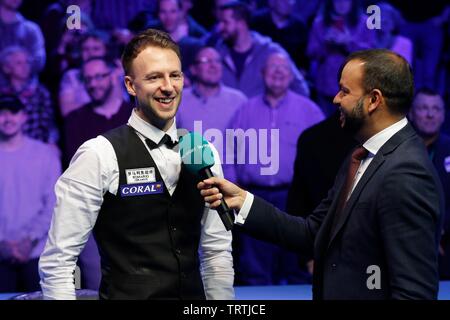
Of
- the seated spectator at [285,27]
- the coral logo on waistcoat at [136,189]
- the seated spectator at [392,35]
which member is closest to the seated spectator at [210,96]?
the seated spectator at [285,27]

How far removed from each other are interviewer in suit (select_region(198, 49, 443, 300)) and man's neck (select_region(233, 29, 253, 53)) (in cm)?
267

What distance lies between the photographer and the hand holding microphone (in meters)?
2.05

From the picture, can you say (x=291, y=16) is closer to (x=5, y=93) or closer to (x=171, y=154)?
(x=5, y=93)

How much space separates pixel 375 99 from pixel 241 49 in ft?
9.21

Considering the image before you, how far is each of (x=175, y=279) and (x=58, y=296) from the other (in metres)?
0.34

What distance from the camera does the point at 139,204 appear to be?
2121mm

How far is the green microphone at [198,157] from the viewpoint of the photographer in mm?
2072

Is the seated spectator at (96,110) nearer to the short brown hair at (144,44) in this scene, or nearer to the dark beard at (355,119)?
the short brown hair at (144,44)

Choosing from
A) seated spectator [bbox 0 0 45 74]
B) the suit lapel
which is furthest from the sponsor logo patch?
seated spectator [bbox 0 0 45 74]

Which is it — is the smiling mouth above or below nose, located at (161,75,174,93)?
below

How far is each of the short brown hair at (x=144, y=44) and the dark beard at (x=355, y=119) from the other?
0.58 m

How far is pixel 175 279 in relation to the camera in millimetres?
2152

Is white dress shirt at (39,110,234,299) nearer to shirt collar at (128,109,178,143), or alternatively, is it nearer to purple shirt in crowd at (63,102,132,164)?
shirt collar at (128,109,178,143)

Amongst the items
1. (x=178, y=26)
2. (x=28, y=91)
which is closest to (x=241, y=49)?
(x=178, y=26)
